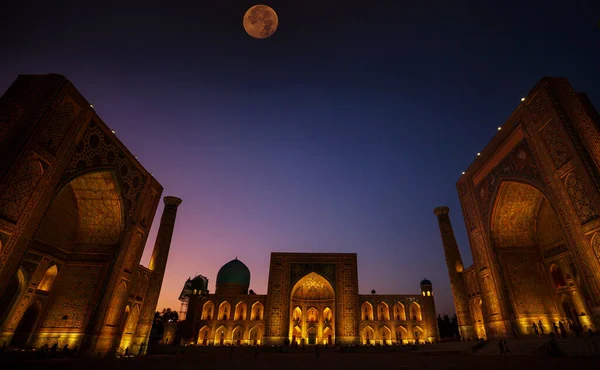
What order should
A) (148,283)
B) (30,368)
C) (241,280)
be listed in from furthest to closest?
(241,280) < (148,283) < (30,368)

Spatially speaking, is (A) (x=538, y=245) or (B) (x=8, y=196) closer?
(B) (x=8, y=196)

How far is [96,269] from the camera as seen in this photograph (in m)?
14.5

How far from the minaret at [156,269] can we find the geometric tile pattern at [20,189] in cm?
1200

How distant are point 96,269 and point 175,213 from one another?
11.2m

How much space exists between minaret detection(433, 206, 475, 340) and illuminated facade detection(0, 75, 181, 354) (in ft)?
72.9

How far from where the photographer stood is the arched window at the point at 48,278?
13.8m

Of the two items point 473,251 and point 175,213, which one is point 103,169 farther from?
point 473,251

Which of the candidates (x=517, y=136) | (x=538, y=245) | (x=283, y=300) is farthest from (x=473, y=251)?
(x=283, y=300)

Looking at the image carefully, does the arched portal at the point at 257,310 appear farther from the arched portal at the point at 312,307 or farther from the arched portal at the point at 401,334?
the arched portal at the point at 401,334

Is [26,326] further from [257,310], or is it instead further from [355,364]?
[257,310]

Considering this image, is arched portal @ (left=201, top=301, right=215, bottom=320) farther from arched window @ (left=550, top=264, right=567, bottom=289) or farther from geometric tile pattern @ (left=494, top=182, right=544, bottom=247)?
arched window @ (left=550, top=264, right=567, bottom=289)

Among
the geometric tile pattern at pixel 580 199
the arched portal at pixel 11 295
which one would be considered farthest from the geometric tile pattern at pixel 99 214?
the geometric tile pattern at pixel 580 199

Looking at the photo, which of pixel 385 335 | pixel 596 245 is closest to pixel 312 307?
pixel 385 335

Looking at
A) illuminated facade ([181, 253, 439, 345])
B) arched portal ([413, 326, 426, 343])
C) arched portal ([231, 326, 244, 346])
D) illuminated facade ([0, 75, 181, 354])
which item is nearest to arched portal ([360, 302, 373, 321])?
illuminated facade ([181, 253, 439, 345])
